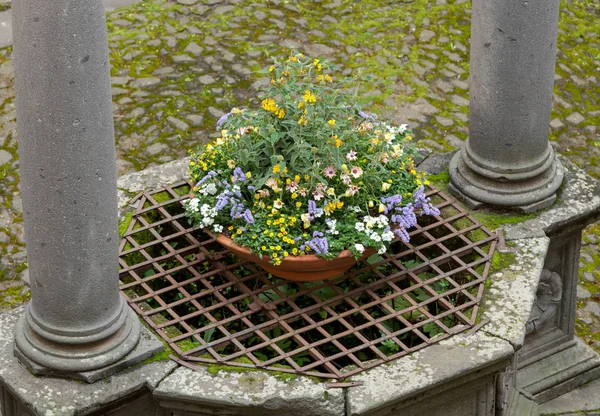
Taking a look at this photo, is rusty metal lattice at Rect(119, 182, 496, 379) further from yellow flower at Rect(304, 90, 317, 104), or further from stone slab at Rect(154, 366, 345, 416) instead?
yellow flower at Rect(304, 90, 317, 104)

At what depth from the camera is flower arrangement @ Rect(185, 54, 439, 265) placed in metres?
5.57

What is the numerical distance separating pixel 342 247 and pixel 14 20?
5.85 feet

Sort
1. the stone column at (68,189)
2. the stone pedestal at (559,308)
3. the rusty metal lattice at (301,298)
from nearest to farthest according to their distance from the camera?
the stone column at (68,189) < the rusty metal lattice at (301,298) < the stone pedestal at (559,308)

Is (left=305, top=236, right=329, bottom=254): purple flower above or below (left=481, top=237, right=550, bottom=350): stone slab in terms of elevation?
above

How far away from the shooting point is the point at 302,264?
5566 millimetres

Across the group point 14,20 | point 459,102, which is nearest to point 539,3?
point 14,20

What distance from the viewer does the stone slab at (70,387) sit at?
5113mm

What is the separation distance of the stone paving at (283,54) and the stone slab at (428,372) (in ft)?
8.35

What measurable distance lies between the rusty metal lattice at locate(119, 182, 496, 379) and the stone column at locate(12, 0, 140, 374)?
1.34ft

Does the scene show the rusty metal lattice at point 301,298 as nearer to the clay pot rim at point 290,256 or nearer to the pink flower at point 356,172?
the clay pot rim at point 290,256

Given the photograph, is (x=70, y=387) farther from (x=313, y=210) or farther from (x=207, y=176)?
(x=313, y=210)

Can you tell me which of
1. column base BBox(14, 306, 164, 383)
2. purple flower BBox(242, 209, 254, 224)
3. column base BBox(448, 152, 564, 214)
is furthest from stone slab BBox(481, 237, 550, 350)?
column base BBox(14, 306, 164, 383)

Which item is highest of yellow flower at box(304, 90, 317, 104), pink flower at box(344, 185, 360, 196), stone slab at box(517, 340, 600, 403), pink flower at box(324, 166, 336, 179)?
yellow flower at box(304, 90, 317, 104)

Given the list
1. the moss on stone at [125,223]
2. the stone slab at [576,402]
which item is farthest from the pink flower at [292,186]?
the stone slab at [576,402]
